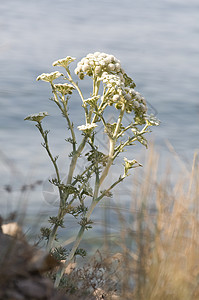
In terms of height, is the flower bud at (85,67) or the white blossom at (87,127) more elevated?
the flower bud at (85,67)

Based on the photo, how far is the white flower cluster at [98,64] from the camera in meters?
3.71

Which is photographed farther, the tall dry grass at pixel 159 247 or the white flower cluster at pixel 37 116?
the white flower cluster at pixel 37 116

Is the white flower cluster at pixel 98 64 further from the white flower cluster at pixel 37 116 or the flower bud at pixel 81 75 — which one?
the white flower cluster at pixel 37 116

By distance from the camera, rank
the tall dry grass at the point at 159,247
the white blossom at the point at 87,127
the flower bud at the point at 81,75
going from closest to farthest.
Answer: the tall dry grass at the point at 159,247, the white blossom at the point at 87,127, the flower bud at the point at 81,75

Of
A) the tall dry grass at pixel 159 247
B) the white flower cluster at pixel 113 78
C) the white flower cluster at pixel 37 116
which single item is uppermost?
the white flower cluster at pixel 113 78

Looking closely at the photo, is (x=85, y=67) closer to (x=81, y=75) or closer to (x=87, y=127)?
(x=81, y=75)

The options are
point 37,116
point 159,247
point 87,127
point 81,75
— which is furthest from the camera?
point 81,75

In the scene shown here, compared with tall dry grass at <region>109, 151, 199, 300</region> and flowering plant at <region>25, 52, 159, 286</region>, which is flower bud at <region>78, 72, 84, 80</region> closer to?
flowering plant at <region>25, 52, 159, 286</region>

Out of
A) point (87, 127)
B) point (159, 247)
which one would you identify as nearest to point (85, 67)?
point (87, 127)

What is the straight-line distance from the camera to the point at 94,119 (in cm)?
376

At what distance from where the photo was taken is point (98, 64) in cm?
370

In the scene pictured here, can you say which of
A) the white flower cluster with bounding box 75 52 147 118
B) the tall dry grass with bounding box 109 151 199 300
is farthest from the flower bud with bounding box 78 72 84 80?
the tall dry grass with bounding box 109 151 199 300

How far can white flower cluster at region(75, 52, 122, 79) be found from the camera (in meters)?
3.71

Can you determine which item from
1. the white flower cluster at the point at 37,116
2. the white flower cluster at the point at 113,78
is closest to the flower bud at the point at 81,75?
the white flower cluster at the point at 113,78
